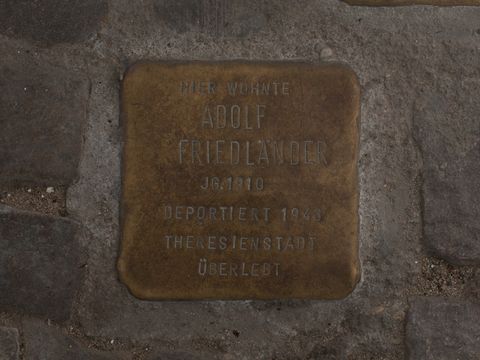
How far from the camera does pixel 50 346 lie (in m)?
1.27

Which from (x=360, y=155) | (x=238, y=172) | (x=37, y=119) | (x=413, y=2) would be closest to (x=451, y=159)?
(x=360, y=155)

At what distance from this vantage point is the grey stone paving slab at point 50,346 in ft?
4.15

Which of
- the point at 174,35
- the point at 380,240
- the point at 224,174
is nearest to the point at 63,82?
the point at 174,35

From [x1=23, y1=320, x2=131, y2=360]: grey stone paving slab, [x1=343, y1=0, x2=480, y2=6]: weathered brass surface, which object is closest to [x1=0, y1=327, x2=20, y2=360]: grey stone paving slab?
[x1=23, y1=320, x2=131, y2=360]: grey stone paving slab

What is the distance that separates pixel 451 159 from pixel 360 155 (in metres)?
0.22

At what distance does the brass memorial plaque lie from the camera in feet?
4.05

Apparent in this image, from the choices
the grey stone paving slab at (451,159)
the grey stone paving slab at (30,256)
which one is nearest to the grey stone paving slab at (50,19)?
the grey stone paving slab at (30,256)

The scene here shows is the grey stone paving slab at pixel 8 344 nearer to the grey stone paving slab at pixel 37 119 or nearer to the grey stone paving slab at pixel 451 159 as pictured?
the grey stone paving slab at pixel 37 119

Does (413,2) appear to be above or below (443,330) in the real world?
above

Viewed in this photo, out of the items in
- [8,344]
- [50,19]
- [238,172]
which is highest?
[50,19]

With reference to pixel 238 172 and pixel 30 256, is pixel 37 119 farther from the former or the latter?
pixel 238 172

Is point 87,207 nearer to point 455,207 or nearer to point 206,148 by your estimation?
point 206,148

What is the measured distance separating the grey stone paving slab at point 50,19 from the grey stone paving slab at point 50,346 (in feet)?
2.25

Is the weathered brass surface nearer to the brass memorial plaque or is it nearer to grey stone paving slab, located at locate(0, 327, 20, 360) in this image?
the brass memorial plaque
